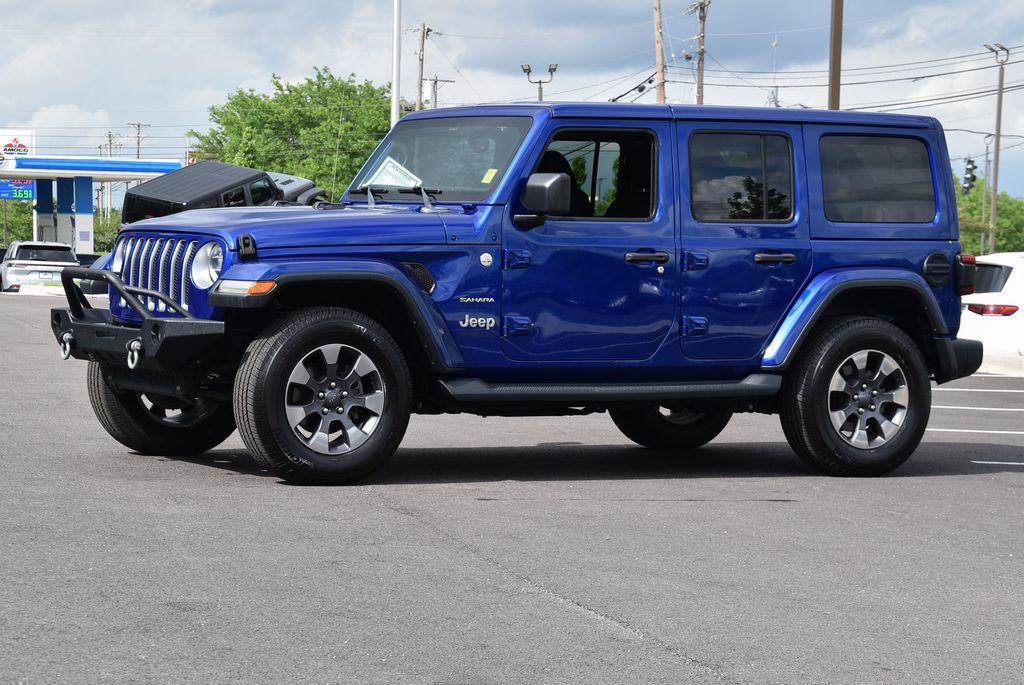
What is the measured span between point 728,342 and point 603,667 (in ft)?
14.5

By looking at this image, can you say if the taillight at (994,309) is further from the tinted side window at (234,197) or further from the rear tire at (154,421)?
the rear tire at (154,421)

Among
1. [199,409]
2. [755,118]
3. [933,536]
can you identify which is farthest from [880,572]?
[199,409]

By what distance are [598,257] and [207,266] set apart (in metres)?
2.11

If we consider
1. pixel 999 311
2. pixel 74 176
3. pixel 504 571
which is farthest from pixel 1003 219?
pixel 504 571

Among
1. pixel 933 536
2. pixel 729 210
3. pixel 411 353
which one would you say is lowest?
pixel 933 536

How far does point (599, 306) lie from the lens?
27.5ft

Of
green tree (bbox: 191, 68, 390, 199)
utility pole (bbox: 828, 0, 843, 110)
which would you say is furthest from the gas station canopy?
utility pole (bbox: 828, 0, 843, 110)

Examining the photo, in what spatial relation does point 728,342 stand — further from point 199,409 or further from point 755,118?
point 199,409

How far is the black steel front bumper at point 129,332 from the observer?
752cm

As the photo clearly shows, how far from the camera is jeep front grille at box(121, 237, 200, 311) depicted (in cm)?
779

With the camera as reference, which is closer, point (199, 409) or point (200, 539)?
point (200, 539)

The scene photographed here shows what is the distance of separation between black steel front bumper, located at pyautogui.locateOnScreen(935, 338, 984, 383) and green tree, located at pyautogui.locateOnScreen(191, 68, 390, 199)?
7303 centimetres

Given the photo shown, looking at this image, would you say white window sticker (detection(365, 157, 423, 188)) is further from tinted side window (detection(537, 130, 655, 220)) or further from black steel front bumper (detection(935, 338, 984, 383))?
black steel front bumper (detection(935, 338, 984, 383))

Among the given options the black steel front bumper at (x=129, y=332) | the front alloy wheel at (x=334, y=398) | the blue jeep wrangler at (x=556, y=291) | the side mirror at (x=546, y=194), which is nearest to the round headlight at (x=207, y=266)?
the blue jeep wrangler at (x=556, y=291)
